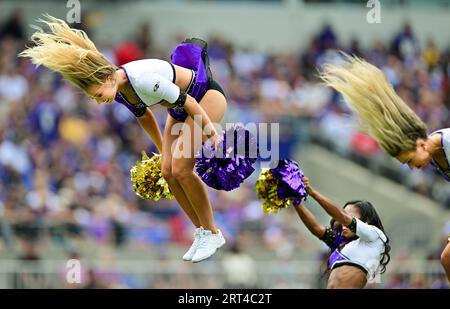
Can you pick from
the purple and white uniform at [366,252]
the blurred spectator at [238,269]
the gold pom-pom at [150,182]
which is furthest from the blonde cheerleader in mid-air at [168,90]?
the blurred spectator at [238,269]

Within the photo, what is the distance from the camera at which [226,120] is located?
16234 millimetres

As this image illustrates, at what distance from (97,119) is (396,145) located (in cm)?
907

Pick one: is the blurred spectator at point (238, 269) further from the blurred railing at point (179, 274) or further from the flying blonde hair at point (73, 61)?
the flying blonde hair at point (73, 61)

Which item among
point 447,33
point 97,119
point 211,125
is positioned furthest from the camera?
point 447,33

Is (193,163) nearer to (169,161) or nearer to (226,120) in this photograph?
(169,161)

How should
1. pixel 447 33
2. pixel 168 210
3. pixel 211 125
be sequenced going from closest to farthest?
pixel 211 125 < pixel 168 210 < pixel 447 33

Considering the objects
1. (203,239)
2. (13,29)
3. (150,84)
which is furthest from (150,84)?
(13,29)

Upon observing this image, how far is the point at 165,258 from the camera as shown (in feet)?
46.3

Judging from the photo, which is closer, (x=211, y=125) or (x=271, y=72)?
(x=211, y=125)

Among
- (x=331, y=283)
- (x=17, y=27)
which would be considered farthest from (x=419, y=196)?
(x=331, y=283)

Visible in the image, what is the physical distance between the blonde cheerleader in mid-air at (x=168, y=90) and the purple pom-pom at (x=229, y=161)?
0.02m

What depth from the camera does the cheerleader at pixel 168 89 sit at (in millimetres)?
7691
